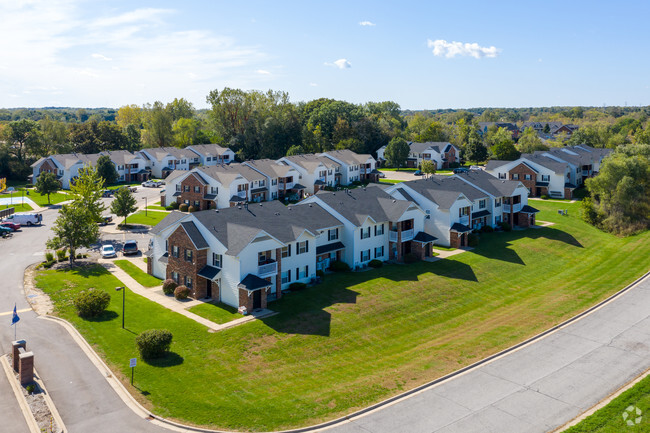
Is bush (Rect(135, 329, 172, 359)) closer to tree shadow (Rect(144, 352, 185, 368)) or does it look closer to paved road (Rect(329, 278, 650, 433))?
tree shadow (Rect(144, 352, 185, 368))

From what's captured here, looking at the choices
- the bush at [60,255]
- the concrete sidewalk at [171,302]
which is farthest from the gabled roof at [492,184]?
the bush at [60,255]

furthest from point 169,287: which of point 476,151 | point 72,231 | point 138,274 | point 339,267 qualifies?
point 476,151

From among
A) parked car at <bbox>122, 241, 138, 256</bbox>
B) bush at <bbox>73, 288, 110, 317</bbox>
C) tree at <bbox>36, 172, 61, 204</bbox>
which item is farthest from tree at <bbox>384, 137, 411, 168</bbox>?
bush at <bbox>73, 288, 110, 317</bbox>

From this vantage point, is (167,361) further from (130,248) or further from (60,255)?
(60,255)

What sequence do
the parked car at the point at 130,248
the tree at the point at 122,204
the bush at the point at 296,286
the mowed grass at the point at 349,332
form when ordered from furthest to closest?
the tree at the point at 122,204, the parked car at the point at 130,248, the bush at the point at 296,286, the mowed grass at the point at 349,332

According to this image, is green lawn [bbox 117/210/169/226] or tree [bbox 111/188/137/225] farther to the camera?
green lawn [bbox 117/210/169/226]

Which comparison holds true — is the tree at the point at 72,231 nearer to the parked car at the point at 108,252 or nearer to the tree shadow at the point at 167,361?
the parked car at the point at 108,252
